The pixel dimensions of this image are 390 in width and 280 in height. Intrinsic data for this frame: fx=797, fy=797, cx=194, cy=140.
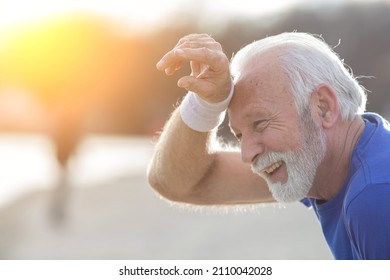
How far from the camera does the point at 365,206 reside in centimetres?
256

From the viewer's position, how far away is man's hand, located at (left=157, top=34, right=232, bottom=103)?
9.25 feet

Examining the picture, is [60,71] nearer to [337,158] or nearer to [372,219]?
[337,158]

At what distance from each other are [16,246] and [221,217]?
10.4 ft

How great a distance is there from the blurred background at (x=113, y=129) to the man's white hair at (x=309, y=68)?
33.3 inches

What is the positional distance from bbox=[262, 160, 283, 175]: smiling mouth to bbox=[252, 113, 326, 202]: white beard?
0.03 meters

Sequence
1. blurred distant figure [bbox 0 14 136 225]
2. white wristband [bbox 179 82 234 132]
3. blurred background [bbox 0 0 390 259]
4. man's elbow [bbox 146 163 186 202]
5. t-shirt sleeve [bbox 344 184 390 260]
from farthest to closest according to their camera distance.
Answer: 1. blurred distant figure [bbox 0 14 136 225]
2. blurred background [bbox 0 0 390 259]
3. man's elbow [bbox 146 163 186 202]
4. white wristband [bbox 179 82 234 132]
5. t-shirt sleeve [bbox 344 184 390 260]

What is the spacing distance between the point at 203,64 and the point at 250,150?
36cm

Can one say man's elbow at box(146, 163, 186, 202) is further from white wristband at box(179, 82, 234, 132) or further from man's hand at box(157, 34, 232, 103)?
man's hand at box(157, 34, 232, 103)

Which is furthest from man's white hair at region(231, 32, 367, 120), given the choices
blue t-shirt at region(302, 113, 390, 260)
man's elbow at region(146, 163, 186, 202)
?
man's elbow at region(146, 163, 186, 202)

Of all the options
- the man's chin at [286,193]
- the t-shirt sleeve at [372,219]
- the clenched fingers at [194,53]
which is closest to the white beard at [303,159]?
the man's chin at [286,193]

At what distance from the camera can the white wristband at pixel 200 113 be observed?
3.19 m

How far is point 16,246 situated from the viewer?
12.2 m

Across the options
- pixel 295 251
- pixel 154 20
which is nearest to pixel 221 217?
pixel 295 251

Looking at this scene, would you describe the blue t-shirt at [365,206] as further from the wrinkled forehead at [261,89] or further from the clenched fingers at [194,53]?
the clenched fingers at [194,53]
